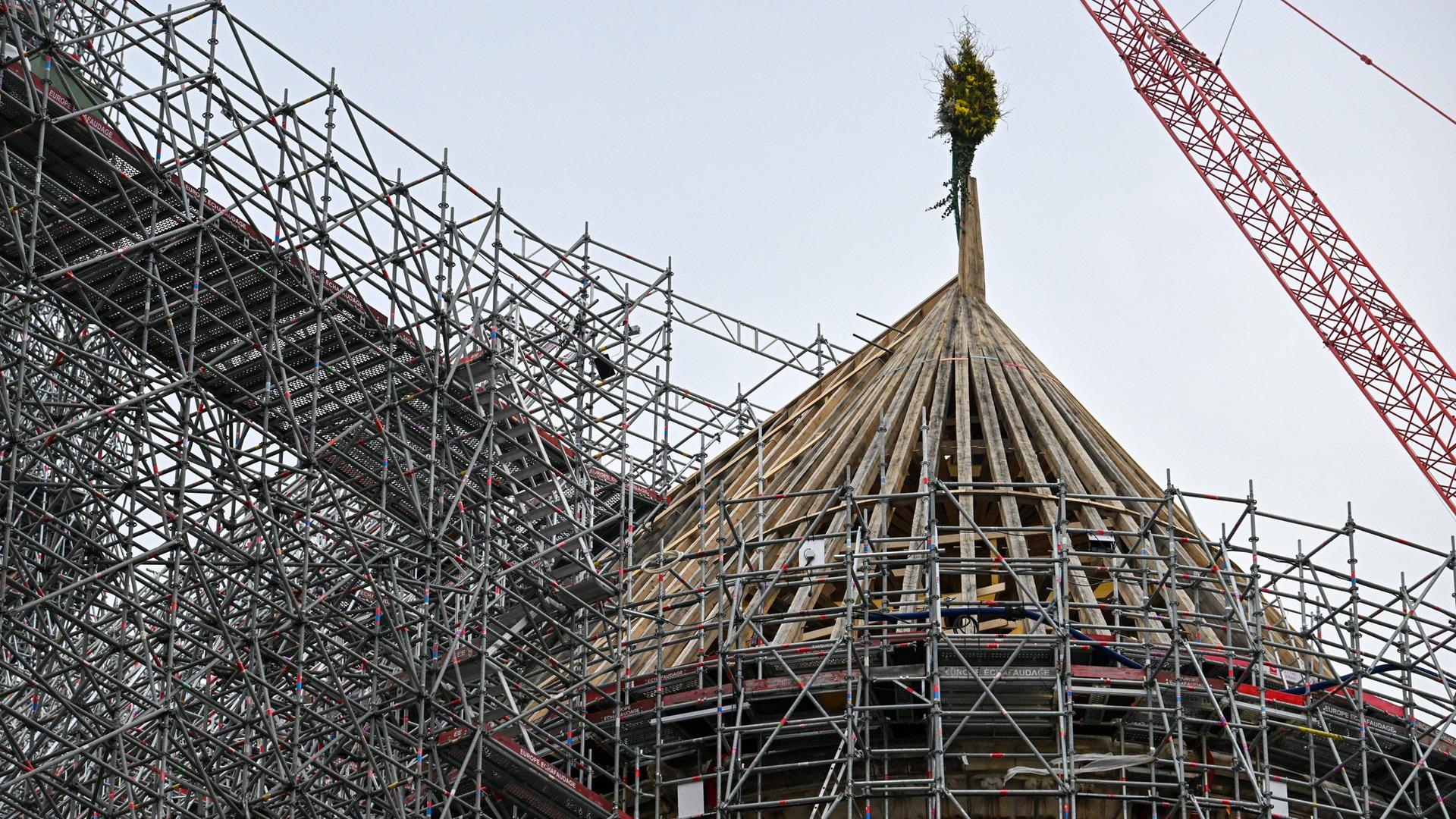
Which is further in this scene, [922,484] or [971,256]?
[971,256]

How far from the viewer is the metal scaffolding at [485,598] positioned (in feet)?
79.5

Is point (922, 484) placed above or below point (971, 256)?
below

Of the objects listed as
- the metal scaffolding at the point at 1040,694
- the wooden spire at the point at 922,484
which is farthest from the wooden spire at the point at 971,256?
the metal scaffolding at the point at 1040,694

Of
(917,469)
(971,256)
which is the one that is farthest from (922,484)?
(971,256)

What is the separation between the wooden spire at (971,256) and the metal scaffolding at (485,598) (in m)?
4.77

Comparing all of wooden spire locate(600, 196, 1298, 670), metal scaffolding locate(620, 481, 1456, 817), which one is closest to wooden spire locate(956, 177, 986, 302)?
wooden spire locate(600, 196, 1298, 670)

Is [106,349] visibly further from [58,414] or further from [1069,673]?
[1069,673]

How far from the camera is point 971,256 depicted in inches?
1325

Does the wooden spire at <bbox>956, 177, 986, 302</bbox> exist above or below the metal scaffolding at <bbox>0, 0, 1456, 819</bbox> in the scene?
above

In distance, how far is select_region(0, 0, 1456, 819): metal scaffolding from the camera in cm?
2423

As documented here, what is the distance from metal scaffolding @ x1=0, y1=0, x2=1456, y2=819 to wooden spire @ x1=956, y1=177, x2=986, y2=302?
15.7ft

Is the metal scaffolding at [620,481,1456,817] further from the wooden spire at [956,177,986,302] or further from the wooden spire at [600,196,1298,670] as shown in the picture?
the wooden spire at [956,177,986,302]

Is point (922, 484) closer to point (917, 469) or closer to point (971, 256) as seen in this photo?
point (917, 469)

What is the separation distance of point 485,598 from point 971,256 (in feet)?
36.2
